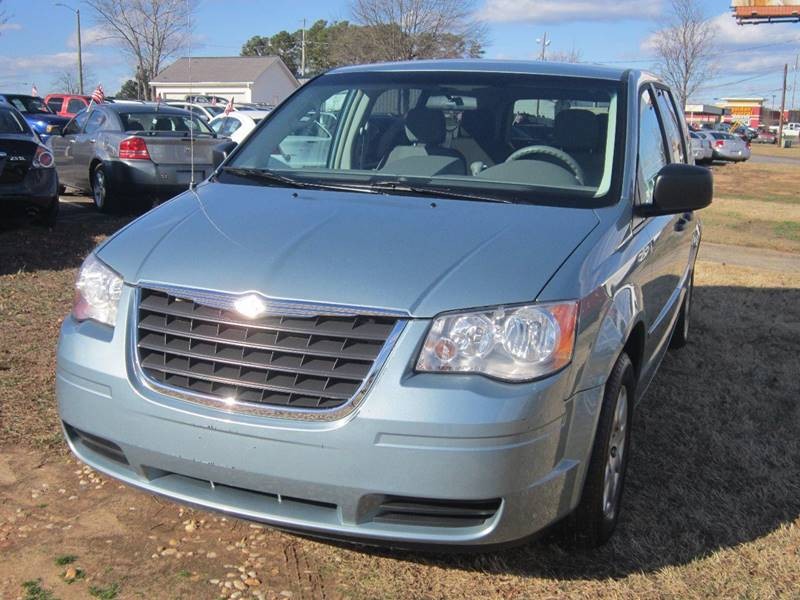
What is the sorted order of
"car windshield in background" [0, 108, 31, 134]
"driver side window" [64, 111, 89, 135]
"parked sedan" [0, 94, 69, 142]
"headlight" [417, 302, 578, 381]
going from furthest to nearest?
"parked sedan" [0, 94, 69, 142]
"driver side window" [64, 111, 89, 135]
"car windshield in background" [0, 108, 31, 134]
"headlight" [417, 302, 578, 381]

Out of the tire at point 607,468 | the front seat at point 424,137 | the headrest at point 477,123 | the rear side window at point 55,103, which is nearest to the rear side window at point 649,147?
the headrest at point 477,123

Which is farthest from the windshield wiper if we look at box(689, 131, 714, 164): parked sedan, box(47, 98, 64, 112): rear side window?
box(47, 98, 64, 112): rear side window

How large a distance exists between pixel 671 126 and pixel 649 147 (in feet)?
3.65

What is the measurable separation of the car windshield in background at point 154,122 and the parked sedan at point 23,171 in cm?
213

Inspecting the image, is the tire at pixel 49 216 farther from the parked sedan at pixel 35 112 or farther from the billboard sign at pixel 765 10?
the billboard sign at pixel 765 10

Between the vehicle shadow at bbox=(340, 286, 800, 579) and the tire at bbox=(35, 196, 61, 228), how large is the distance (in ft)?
23.2

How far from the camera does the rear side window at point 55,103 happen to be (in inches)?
1163

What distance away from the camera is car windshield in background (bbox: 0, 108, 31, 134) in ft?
31.2

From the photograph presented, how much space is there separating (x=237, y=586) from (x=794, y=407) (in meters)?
3.67

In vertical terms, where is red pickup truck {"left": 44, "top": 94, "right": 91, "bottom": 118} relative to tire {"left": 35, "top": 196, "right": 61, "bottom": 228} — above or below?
above

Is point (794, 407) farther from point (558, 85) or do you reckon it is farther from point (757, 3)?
point (757, 3)

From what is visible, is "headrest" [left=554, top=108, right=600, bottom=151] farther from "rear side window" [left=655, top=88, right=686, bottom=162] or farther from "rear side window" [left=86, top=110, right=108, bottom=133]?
"rear side window" [left=86, top=110, right=108, bottom=133]

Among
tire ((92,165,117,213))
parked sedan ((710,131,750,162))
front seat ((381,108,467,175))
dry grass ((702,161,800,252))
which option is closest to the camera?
front seat ((381,108,467,175))

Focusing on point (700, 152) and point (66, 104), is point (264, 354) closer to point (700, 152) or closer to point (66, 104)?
point (700, 152)
